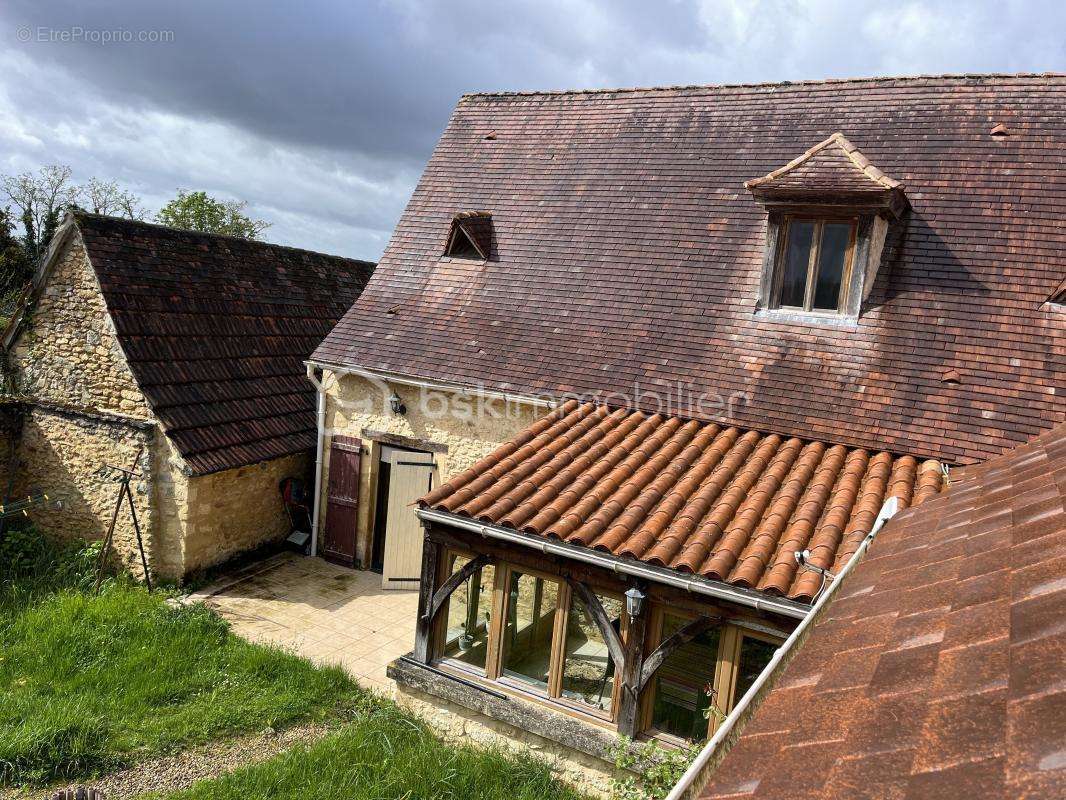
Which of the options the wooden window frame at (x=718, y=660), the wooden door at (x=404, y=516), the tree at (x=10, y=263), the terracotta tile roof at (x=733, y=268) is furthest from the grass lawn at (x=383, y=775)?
the tree at (x=10, y=263)

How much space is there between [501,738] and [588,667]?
3.78 ft

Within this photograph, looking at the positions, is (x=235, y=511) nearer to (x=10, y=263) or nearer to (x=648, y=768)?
(x=648, y=768)

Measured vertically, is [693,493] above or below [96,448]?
above

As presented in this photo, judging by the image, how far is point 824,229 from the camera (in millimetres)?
9125

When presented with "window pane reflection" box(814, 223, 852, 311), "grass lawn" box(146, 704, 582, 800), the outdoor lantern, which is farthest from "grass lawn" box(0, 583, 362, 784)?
"window pane reflection" box(814, 223, 852, 311)

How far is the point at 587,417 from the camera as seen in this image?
357 inches

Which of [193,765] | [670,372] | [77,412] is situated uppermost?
[670,372]

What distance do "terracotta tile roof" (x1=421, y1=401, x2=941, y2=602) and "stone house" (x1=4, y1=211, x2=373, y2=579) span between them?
514 centimetres

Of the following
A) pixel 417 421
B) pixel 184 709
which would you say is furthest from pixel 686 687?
pixel 417 421

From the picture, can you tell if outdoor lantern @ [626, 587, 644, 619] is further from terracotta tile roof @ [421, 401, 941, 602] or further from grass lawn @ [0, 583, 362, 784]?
grass lawn @ [0, 583, 362, 784]

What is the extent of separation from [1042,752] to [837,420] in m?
7.13

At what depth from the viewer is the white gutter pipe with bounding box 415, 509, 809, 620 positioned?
18.8 feet

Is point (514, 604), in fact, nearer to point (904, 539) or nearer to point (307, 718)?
point (307, 718)

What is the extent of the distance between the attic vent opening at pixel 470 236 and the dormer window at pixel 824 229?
14.7ft
